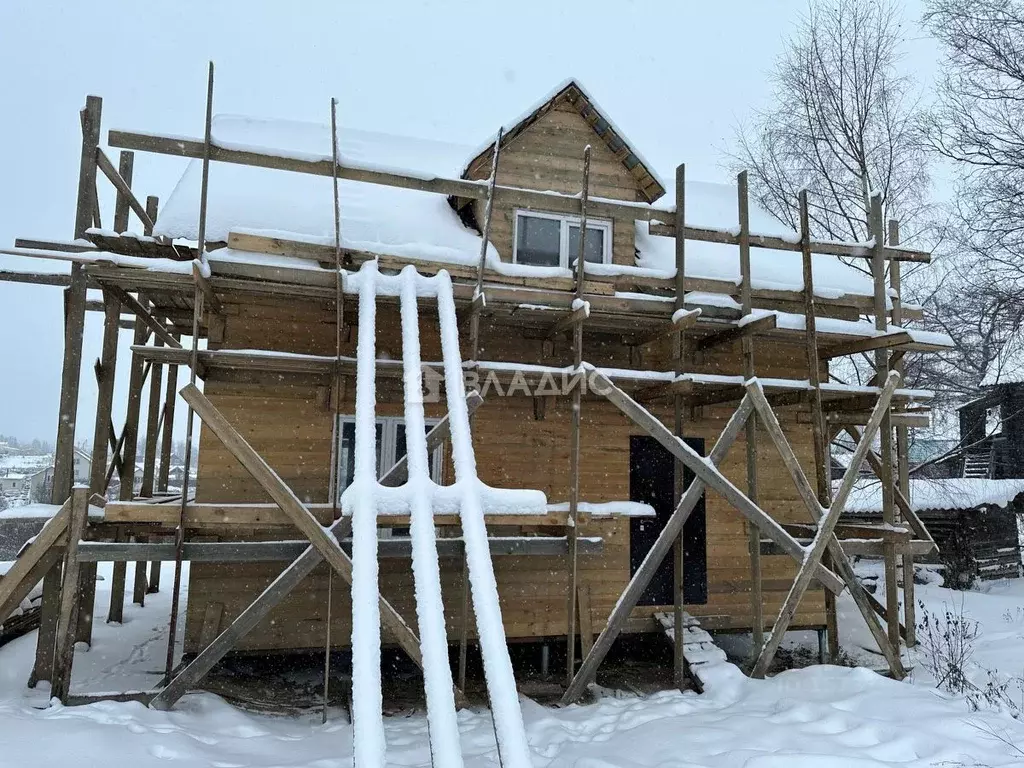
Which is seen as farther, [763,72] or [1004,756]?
[763,72]

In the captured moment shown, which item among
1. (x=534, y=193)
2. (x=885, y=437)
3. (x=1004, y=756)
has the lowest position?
(x=1004, y=756)

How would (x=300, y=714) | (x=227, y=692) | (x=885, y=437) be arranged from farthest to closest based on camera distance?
(x=885, y=437) < (x=227, y=692) < (x=300, y=714)

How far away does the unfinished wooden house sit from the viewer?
21.7 ft

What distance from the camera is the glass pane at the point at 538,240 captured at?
9641 mm

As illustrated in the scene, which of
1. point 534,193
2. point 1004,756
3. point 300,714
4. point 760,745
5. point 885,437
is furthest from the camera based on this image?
point 885,437

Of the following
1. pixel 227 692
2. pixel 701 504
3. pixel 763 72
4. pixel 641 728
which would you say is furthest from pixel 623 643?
pixel 763 72

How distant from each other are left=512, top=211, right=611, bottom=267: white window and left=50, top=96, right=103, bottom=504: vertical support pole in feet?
16.7

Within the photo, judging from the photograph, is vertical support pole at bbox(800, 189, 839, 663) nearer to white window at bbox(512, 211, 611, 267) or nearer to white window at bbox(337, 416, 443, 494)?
white window at bbox(512, 211, 611, 267)

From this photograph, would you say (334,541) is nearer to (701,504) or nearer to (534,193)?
(534,193)

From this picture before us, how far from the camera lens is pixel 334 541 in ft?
19.6

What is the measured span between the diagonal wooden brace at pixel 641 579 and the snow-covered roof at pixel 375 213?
208 centimetres

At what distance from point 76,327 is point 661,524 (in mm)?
7682

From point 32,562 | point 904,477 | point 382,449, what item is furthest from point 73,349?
point 904,477

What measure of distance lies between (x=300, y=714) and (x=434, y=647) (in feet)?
13.9
